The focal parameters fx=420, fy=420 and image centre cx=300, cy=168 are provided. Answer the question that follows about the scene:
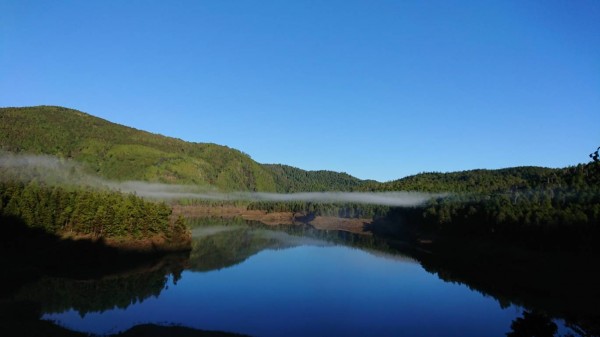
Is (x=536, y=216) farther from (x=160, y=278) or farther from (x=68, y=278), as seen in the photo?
(x=68, y=278)

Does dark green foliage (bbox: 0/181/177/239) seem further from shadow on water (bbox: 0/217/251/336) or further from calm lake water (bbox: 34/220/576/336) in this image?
calm lake water (bbox: 34/220/576/336)

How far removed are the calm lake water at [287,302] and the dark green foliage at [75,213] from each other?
13.2m

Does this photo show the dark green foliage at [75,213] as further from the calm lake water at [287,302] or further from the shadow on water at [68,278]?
the calm lake water at [287,302]

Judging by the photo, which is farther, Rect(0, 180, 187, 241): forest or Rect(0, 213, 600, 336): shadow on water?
Rect(0, 180, 187, 241): forest

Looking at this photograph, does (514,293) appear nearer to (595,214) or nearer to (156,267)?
(595,214)

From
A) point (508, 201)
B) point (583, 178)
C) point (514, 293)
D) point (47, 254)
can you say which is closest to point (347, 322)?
point (514, 293)

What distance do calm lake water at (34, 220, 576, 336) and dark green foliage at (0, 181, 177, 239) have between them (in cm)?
1318

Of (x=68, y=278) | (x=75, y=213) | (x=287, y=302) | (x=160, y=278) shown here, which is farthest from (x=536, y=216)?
(x=75, y=213)

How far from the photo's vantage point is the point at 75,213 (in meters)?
77.8

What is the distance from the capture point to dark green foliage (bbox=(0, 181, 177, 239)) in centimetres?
7425

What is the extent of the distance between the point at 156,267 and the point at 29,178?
105 meters

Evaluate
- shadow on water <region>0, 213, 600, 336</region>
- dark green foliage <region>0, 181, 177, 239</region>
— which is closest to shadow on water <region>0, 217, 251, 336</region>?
shadow on water <region>0, 213, 600, 336</region>

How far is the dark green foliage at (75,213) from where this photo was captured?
244ft

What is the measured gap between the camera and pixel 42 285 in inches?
2101
